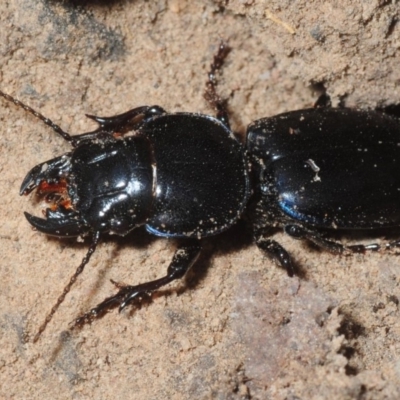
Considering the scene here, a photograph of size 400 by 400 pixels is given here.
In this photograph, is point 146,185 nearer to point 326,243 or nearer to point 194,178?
point 194,178

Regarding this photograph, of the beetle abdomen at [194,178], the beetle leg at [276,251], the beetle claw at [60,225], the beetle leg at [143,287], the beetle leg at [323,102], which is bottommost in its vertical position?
the beetle leg at [143,287]

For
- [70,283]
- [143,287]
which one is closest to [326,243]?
[143,287]

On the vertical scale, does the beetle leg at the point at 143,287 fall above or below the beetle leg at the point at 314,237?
below

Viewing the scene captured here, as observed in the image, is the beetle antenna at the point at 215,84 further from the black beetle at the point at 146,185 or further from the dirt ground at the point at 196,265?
the black beetle at the point at 146,185

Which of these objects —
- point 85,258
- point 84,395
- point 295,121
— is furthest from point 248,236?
point 84,395

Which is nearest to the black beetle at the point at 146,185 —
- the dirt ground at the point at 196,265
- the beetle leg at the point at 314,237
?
the dirt ground at the point at 196,265
